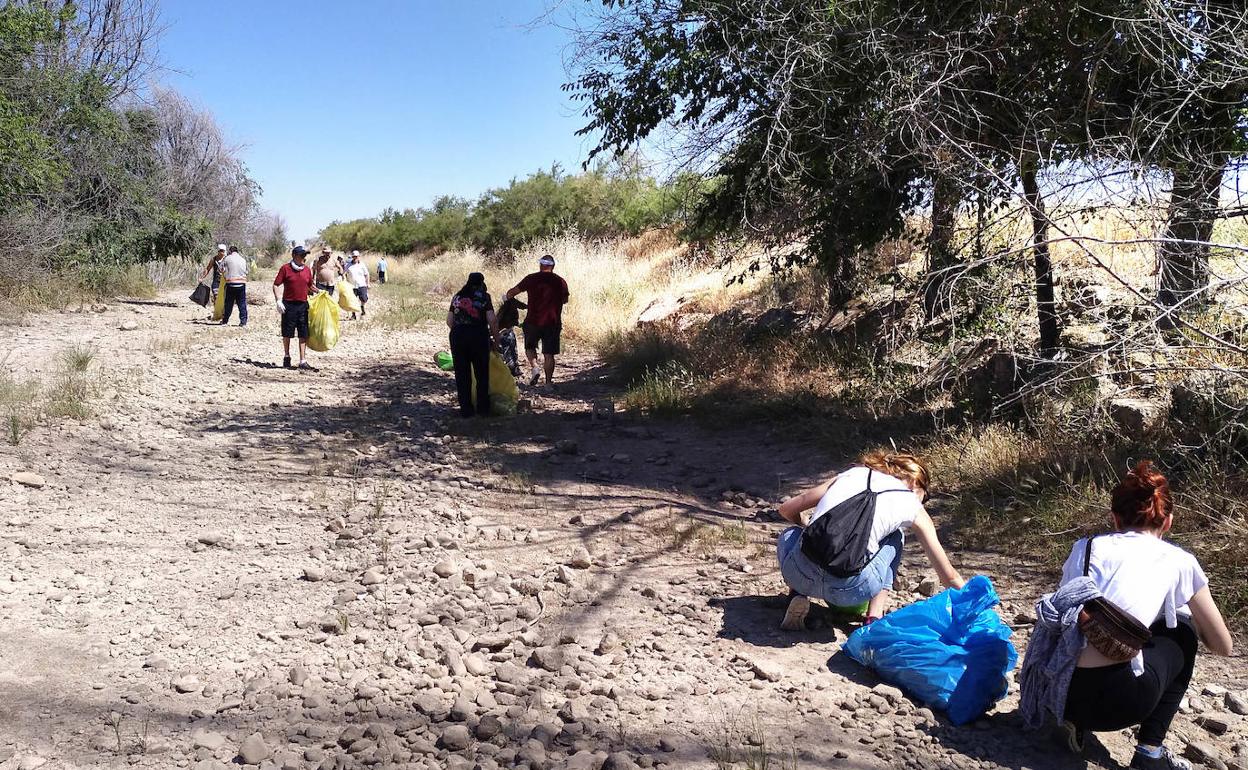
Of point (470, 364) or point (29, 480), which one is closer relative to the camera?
point (29, 480)

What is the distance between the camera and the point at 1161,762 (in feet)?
10.3

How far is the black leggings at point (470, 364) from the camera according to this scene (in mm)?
8703

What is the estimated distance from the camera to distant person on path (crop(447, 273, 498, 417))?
8.57 m

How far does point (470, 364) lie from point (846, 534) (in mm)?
5786

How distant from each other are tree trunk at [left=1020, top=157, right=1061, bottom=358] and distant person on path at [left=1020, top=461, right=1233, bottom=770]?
2.55 meters

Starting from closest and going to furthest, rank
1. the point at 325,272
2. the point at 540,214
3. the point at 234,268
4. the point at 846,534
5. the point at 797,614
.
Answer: the point at 846,534
the point at 797,614
the point at 325,272
the point at 234,268
the point at 540,214

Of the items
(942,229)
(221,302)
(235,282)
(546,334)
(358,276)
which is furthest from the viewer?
(358,276)

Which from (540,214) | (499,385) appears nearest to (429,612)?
(499,385)

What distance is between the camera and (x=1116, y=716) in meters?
3.11

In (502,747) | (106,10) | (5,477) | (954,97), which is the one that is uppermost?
(106,10)

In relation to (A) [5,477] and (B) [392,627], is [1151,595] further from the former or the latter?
(A) [5,477]

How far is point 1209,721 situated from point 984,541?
78.2 inches

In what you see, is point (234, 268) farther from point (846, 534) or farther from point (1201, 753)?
point (1201, 753)

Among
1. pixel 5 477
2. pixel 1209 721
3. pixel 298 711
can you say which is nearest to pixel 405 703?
pixel 298 711
